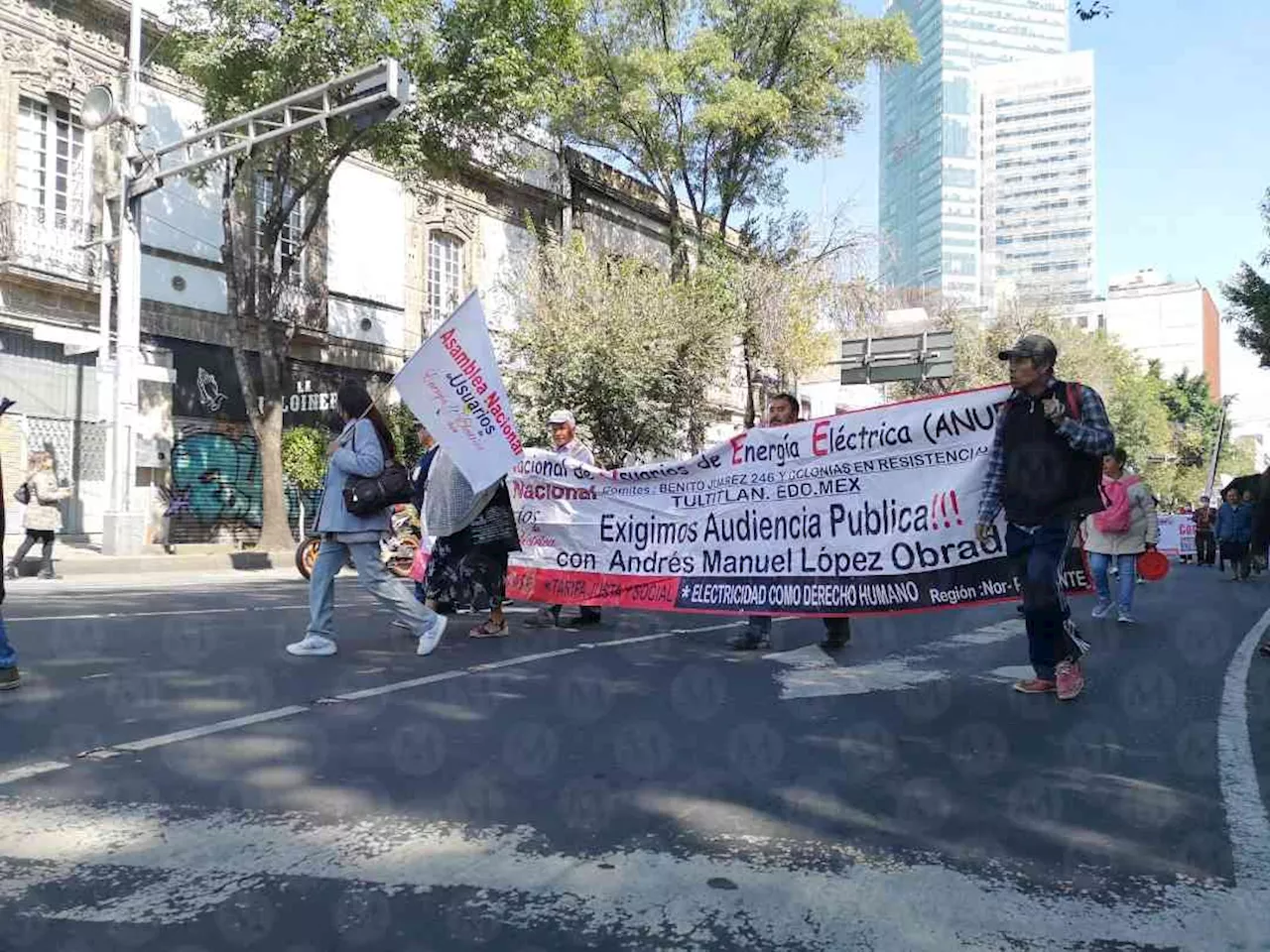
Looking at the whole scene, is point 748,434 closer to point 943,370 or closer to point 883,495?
point 883,495

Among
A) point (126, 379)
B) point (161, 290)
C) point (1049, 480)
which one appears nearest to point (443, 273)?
point (161, 290)

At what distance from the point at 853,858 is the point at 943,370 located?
19.6 m

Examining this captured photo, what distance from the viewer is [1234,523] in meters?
19.6

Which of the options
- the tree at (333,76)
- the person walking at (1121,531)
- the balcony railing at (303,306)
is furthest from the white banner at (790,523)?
the balcony railing at (303,306)

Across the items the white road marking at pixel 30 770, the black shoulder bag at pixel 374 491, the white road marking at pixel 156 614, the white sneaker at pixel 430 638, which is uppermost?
the black shoulder bag at pixel 374 491

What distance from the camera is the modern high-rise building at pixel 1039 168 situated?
180 metres

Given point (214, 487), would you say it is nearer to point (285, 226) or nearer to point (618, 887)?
point (285, 226)

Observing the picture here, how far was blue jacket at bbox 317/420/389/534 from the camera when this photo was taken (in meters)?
6.34

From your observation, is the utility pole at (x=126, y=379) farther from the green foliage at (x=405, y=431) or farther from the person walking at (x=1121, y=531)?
the person walking at (x=1121, y=531)

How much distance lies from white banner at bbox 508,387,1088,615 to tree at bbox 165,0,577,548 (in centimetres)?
1083

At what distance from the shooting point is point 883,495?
6703mm

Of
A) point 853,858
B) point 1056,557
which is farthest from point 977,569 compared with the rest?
point 853,858

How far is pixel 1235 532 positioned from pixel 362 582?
58.7 feet

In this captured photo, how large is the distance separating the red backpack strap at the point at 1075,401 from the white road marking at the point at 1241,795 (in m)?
1.58
